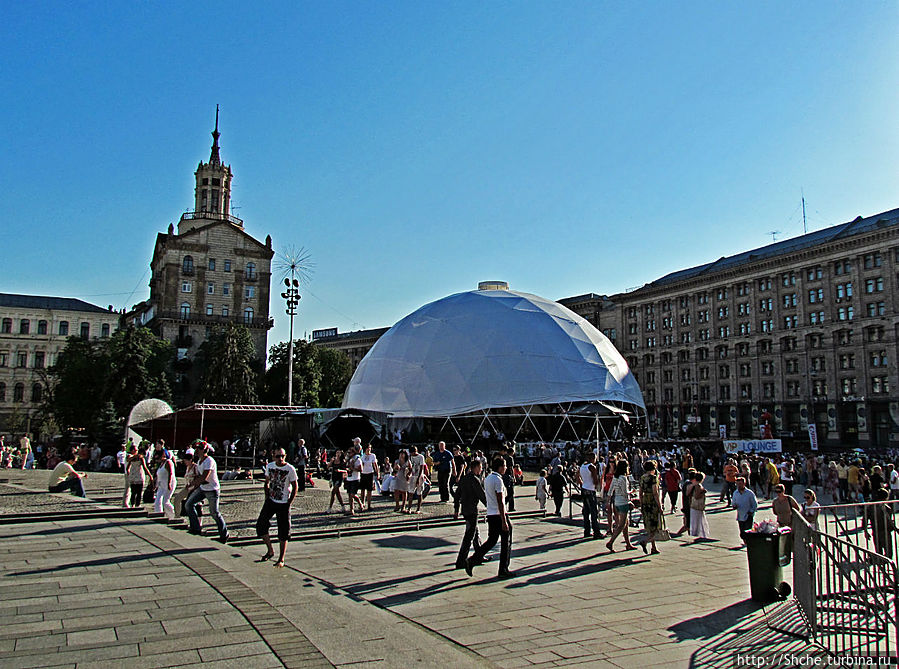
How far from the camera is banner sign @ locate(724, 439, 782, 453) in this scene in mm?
35125

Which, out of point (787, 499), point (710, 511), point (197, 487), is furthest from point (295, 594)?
point (710, 511)

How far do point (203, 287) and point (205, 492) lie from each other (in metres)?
69.6

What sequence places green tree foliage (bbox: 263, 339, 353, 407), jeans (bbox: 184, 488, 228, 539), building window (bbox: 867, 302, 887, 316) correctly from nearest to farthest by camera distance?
jeans (bbox: 184, 488, 228, 539)
green tree foliage (bbox: 263, 339, 353, 407)
building window (bbox: 867, 302, 887, 316)

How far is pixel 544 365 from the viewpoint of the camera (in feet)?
147

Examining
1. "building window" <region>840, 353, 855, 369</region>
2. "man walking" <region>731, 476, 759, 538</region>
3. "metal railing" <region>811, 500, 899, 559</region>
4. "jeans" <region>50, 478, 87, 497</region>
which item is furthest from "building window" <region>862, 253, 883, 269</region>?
"jeans" <region>50, 478, 87, 497</region>

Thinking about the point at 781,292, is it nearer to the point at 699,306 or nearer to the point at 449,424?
the point at 699,306

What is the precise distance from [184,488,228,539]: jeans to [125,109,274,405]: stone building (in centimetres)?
6274

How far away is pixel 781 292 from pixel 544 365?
54.3 m

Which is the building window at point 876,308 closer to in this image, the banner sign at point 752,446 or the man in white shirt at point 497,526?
the banner sign at point 752,446

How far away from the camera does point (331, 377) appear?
81875mm

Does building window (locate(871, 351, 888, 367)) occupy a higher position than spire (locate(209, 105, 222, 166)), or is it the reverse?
spire (locate(209, 105, 222, 166))

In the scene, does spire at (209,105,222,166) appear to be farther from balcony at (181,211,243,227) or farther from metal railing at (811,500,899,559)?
metal railing at (811,500,899,559)

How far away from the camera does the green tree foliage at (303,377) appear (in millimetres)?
70312

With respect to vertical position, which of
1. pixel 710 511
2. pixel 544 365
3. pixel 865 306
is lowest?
pixel 710 511
